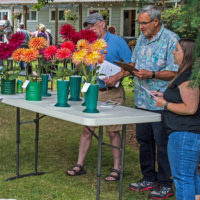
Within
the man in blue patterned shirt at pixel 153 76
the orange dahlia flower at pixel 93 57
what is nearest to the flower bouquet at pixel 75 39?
the orange dahlia flower at pixel 93 57

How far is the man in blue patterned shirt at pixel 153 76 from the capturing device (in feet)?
12.7

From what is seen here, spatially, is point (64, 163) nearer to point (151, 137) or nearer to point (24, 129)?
point (151, 137)

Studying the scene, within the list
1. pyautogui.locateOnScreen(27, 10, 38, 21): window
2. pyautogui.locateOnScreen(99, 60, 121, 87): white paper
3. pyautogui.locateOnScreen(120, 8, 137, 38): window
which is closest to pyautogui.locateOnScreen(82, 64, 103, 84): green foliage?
pyautogui.locateOnScreen(99, 60, 121, 87): white paper

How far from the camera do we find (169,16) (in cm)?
769

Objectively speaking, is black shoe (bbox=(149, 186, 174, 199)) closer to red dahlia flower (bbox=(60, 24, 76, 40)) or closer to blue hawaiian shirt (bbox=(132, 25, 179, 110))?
blue hawaiian shirt (bbox=(132, 25, 179, 110))

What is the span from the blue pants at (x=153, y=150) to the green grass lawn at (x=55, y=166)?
237 mm

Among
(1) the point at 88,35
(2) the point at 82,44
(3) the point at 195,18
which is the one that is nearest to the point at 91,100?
(2) the point at 82,44

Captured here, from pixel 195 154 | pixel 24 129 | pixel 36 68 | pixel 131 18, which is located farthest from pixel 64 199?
pixel 131 18

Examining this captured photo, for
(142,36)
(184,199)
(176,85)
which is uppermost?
(142,36)

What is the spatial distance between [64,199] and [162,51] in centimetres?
165

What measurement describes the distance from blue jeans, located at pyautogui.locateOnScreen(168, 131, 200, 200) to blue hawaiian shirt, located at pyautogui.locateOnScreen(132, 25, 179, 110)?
83 centimetres

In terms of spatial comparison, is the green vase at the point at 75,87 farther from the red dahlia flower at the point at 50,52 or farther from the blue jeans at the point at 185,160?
the blue jeans at the point at 185,160

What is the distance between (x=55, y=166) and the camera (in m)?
5.14

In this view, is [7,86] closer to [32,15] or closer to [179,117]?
[179,117]
